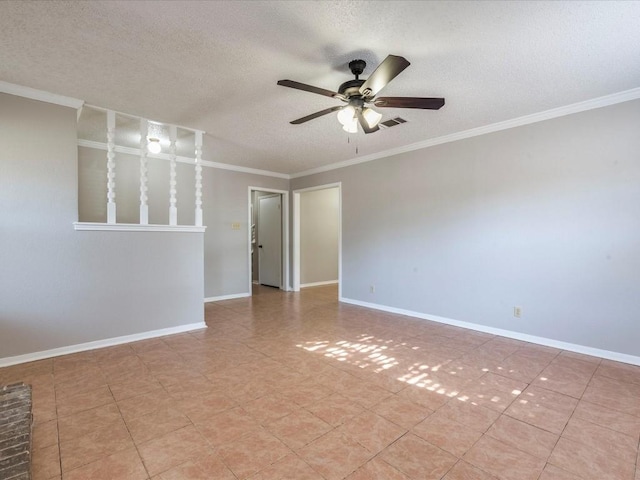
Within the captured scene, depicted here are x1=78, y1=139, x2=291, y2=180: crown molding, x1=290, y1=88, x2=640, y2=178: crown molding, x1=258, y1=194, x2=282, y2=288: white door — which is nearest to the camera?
x1=290, y1=88, x2=640, y2=178: crown molding

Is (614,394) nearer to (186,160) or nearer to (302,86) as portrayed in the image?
(302,86)

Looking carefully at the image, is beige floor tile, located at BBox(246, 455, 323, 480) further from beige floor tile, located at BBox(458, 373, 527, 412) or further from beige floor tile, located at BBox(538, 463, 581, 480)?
beige floor tile, located at BBox(458, 373, 527, 412)

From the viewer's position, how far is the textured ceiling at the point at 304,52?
1881 mm

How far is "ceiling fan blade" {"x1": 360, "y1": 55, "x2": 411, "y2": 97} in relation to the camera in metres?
1.87

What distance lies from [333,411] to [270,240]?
5.25 m

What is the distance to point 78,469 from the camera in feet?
5.24

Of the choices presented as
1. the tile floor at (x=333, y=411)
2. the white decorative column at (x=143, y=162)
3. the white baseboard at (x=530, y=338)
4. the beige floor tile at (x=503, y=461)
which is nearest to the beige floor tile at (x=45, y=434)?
the tile floor at (x=333, y=411)

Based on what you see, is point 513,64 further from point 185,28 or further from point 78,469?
point 78,469

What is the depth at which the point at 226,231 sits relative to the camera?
19.2 ft

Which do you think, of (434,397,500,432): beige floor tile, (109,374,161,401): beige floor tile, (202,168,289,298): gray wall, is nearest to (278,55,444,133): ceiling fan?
(434,397,500,432): beige floor tile

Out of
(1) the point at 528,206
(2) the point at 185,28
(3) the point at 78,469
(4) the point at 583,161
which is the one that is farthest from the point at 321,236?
(3) the point at 78,469

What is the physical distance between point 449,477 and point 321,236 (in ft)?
19.5

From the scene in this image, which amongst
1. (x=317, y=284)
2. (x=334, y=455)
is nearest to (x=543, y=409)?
(x=334, y=455)

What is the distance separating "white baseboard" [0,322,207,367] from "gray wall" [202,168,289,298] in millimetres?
1715
